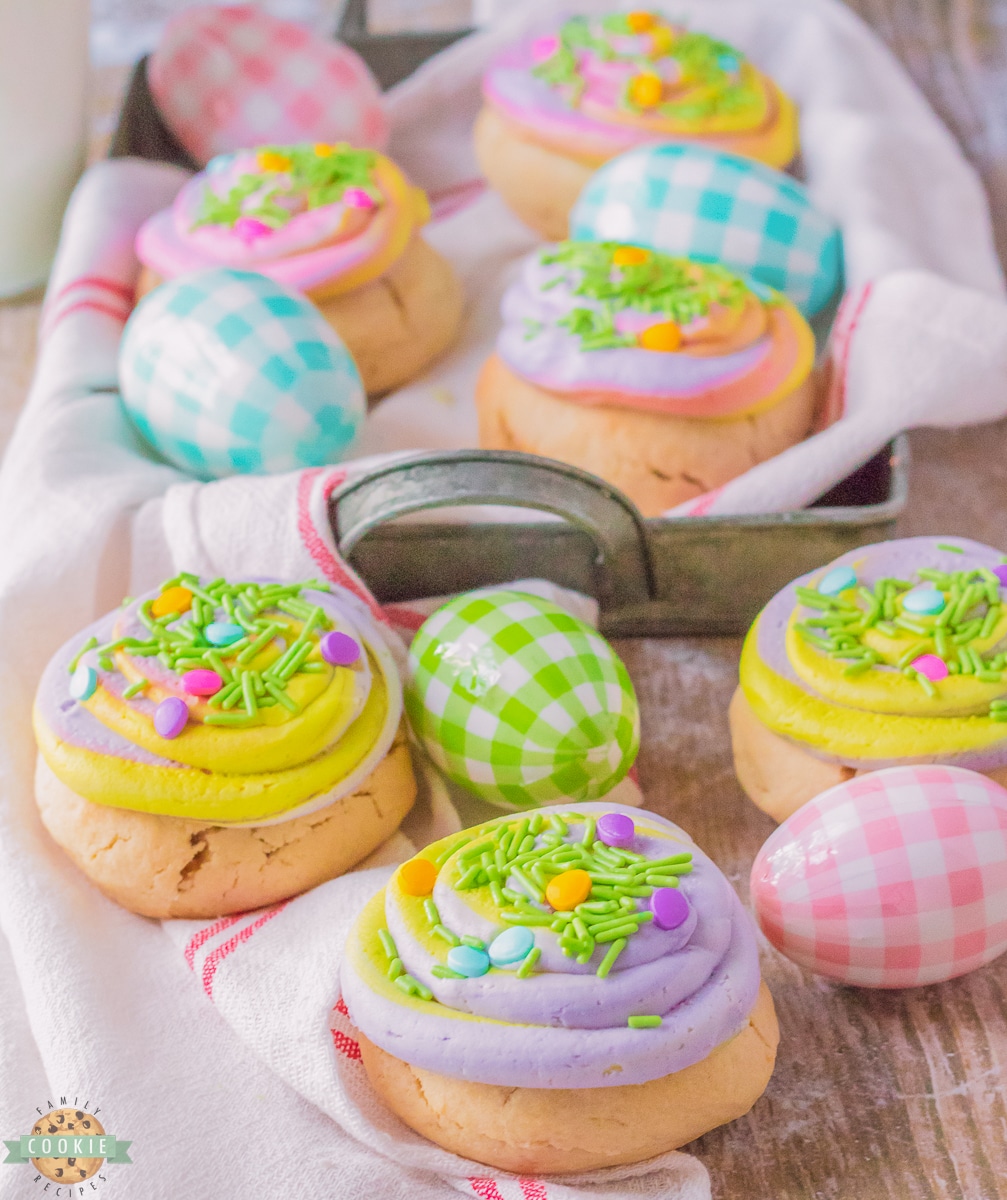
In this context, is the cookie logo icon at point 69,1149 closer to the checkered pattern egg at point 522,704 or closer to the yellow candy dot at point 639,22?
the checkered pattern egg at point 522,704

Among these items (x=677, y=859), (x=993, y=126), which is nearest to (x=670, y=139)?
(x=993, y=126)

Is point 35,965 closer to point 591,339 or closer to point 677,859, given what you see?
point 677,859

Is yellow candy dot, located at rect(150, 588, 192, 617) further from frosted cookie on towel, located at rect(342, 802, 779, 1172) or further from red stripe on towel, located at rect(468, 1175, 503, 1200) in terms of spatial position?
red stripe on towel, located at rect(468, 1175, 503, 1200)

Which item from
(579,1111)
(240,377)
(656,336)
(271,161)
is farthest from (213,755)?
(271,161)

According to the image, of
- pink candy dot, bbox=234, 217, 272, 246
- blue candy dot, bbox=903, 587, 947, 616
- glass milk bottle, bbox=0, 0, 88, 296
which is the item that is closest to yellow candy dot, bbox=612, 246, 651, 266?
pink candy dot, bbox=234, 217, 272, 246

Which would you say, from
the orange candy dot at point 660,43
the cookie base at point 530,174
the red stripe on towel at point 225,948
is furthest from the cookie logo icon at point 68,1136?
the orange candy dot at point 660,43

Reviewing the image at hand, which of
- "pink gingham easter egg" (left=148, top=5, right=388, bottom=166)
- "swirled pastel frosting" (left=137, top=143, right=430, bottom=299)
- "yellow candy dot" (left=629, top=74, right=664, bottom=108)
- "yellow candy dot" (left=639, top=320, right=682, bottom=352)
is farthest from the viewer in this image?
"pink gingham easter egg" (left=148, top=5, right=388, bottom=166)
